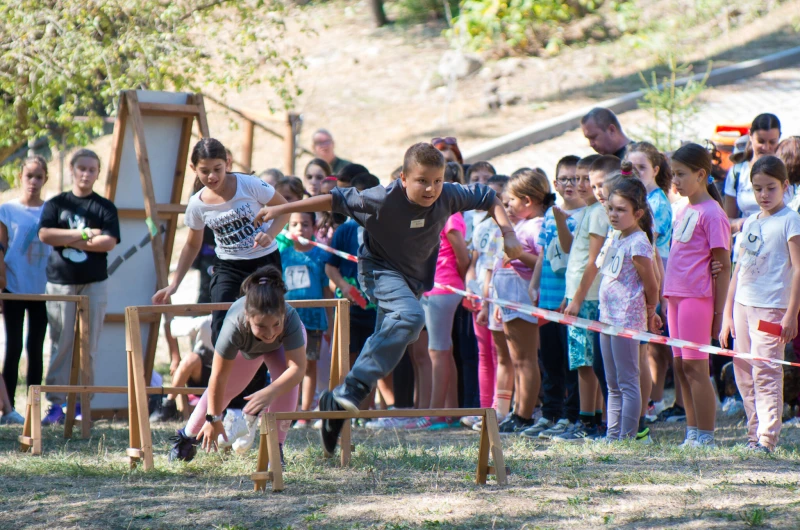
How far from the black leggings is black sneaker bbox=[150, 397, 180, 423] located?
3.26 ft

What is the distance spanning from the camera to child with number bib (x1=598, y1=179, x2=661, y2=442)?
5.70 meters

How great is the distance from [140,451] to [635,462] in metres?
2.74

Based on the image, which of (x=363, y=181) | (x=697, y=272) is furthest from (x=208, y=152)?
(x=697, y=272)

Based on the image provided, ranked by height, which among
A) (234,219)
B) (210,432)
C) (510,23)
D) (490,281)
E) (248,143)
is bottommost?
(210,432)

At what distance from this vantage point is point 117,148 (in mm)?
7895

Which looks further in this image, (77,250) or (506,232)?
(77,250)

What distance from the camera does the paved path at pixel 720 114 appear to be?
560 inches

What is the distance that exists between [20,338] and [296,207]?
161 inches

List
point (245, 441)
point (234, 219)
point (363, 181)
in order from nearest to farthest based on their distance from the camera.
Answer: point (245, 441) → point (234, 219) → point (363, 181)

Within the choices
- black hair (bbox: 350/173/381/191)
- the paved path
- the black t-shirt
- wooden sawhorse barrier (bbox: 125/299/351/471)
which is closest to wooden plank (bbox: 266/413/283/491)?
wooden sawhorse barrier (bbox: 125/299/351/471)

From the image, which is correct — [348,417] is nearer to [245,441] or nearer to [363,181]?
[245,441]

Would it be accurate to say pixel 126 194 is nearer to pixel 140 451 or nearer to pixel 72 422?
pixel 72 422

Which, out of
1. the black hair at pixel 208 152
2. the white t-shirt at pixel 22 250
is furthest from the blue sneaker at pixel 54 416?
the black hair at pixel 208 152

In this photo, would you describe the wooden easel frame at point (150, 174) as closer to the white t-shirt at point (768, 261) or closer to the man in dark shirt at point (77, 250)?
the man in dark shirt at point (77, 250)
